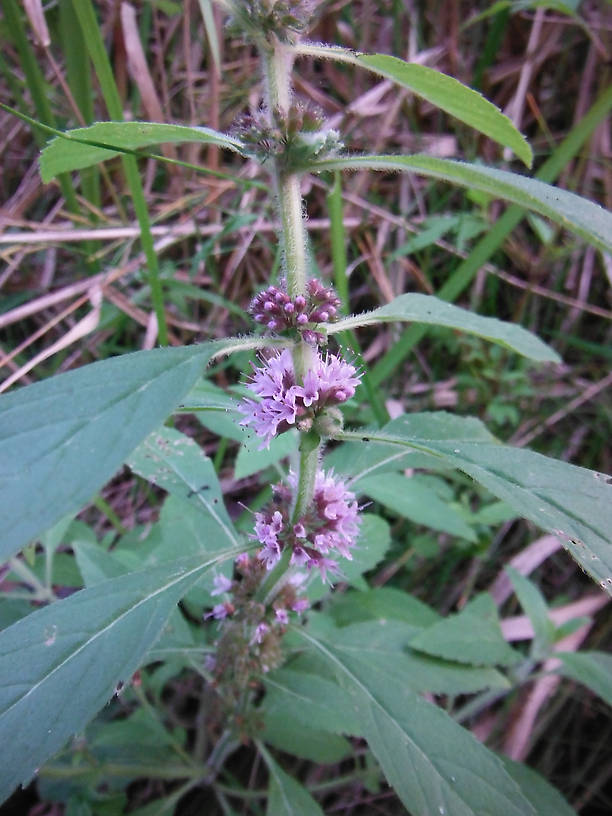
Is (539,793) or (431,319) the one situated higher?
(431,319)

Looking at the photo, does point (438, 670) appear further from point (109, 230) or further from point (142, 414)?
point (109, 230)

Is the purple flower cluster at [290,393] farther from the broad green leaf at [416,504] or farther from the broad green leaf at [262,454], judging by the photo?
the broad green leaf at [416,504]

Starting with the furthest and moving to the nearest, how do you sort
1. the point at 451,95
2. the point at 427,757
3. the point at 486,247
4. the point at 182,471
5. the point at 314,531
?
the point at 486,247 < the point at 182,471 < the point at 314,531 < the point at 427,757 < the point at 451,95

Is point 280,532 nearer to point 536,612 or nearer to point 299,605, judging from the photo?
point 299,605

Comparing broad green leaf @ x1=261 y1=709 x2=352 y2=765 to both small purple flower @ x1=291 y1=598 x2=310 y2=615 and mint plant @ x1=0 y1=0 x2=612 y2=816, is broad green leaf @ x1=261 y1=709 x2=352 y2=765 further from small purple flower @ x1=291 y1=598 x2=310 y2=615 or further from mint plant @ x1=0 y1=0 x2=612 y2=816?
small purple flower @ x1=291 y1=598 x2=310 y2=615

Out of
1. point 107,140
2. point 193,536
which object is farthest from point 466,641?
point 107,140

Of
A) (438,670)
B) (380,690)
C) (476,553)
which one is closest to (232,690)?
(380,690)

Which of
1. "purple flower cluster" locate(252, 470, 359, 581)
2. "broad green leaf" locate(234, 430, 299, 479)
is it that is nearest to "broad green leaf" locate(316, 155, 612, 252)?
"purple flower cluster" locate(252, 470, 359, 581)

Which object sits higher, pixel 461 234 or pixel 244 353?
pixel 461 234
